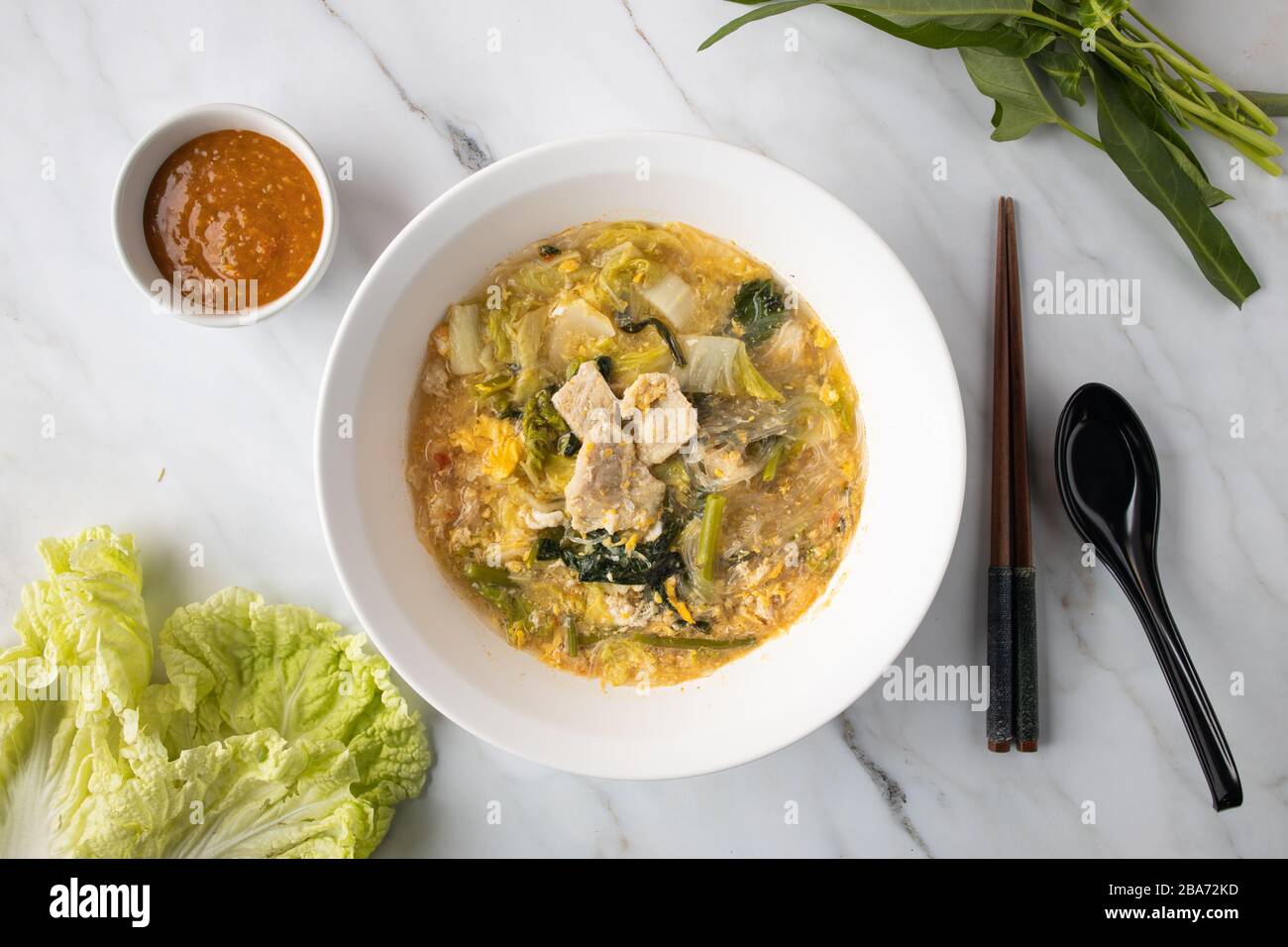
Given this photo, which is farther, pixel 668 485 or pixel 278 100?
pixel 278 100

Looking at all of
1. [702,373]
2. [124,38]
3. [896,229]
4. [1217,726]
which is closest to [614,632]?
[702,373]

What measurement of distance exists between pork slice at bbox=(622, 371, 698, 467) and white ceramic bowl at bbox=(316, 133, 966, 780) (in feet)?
1.67

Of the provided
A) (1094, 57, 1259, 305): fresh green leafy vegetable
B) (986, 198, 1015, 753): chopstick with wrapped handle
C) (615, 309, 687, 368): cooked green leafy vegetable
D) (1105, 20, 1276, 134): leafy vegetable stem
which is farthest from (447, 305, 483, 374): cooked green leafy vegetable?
(1105, 20, 1276, 134): leafy vegetable stem

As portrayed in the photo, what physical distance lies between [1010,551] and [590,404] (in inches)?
56.0

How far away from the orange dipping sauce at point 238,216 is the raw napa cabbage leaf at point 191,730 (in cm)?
95

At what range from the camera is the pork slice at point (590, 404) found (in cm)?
266

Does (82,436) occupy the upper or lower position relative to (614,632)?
upper

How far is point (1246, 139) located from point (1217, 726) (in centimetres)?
190

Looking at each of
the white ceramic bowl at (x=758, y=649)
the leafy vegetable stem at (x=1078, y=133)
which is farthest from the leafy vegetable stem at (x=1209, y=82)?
the white ceramic bowl at (x=758, y=649)

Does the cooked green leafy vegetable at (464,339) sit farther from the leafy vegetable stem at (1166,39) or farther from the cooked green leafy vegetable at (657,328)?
the leafy vegetable stem at (1166,39)

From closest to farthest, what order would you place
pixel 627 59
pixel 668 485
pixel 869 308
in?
1. pixel 869 308
2. pixel 668 485
3. pixel 627 59

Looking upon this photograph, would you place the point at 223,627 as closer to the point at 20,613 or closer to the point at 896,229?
the point at 20,613

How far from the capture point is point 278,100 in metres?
2.99

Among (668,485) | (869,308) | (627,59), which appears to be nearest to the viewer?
(869,308)
